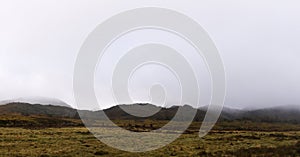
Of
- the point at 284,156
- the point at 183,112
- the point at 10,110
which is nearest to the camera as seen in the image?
the point at 284,156

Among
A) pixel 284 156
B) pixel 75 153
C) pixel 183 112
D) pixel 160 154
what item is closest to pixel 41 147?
pixel 75 153

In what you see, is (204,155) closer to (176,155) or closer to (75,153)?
(176,155)

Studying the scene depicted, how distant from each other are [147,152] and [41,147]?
11.9 meters

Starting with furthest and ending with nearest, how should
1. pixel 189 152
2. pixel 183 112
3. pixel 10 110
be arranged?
1. pixel 10 110
2. pixel 183 112
3. pixel 189 152

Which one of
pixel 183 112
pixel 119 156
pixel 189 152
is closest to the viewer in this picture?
pixel 119 156

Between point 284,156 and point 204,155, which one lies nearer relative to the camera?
point 284,156

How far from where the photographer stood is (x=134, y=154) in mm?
33938

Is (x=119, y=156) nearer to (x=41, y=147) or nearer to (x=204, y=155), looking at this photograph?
(x=204, y=155)

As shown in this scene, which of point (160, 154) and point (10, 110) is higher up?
point (10, 110)

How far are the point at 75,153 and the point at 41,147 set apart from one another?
6765 mm

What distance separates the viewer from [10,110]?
7781 inches

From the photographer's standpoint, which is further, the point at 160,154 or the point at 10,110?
the point at 10,110

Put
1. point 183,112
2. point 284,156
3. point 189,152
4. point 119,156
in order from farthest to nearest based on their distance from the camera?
point 183,112, point 189,152, point 119,156, point 284,156

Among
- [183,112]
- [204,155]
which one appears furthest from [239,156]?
[183,112]
